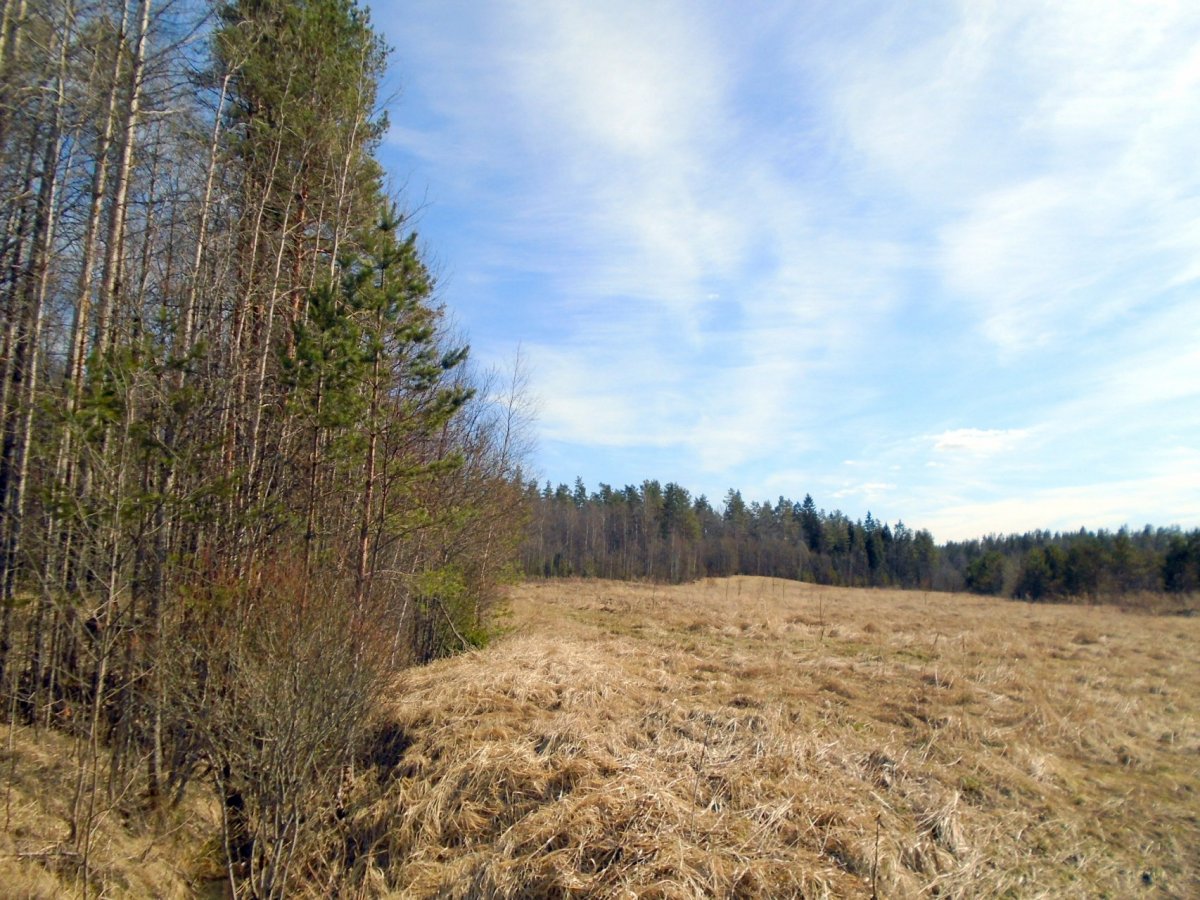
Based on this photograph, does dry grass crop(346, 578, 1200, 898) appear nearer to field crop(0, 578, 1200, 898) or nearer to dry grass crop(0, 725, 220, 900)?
field crop(0, 578, 1200, 898)

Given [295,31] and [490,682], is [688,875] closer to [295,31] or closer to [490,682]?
[490,682]

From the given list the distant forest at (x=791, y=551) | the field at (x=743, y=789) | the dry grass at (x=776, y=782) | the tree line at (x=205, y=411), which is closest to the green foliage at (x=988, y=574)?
the distant forest at (x=791, y=551)

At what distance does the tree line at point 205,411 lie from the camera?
214 inches

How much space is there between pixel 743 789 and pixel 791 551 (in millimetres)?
58226

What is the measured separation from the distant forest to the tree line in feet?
109

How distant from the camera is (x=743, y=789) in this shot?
18.2 ft

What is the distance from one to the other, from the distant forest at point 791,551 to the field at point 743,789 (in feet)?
110

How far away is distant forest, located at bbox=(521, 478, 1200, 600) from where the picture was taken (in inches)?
1594

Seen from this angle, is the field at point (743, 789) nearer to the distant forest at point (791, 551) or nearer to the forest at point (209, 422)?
the forest at point (209, 422)

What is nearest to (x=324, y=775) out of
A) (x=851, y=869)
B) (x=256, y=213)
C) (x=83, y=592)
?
(x=83, y=592)

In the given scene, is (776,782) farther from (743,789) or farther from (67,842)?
(67,842)

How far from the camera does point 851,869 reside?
15.0 feet

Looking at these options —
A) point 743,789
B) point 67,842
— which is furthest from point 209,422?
point 743,789

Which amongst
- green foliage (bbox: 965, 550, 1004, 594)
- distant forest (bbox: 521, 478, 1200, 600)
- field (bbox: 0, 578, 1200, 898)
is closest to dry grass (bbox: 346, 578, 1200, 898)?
field (bbox: 0, 578, 1200, 898)
